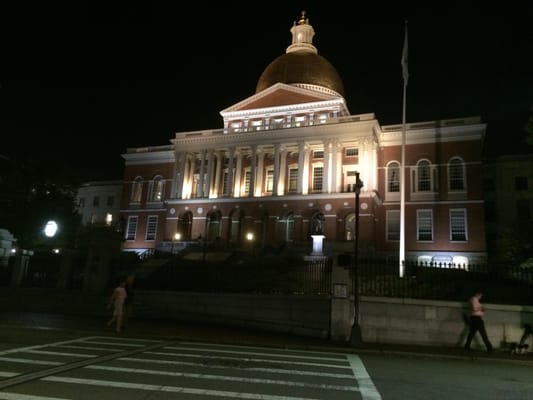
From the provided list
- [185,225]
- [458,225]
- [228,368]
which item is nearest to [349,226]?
[458,225]

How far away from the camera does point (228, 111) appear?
180ft

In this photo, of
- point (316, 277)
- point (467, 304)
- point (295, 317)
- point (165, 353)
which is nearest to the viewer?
point (165, 353)

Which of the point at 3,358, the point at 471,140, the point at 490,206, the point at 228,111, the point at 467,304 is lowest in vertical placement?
the point at 3,358

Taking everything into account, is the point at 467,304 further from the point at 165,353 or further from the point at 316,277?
the point at 165,353

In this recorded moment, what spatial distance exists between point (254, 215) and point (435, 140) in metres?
20.6

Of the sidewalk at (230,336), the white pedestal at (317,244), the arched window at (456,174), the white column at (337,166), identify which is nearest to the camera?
the sidewalk at (230,336)

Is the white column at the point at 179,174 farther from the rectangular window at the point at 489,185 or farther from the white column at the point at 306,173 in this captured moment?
the rectangular window at the point at 489,185

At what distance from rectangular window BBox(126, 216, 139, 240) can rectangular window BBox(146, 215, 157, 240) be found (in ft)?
6.40

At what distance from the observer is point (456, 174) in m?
44.1

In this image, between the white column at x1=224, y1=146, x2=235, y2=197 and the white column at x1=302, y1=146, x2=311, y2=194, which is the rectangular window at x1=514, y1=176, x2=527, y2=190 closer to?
the white column at x1=302, y1=146, x2=311, y2=194

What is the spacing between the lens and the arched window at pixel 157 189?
56.1m

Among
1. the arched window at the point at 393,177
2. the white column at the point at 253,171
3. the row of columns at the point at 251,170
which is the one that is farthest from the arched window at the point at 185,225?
the arched window at the point at 393,177

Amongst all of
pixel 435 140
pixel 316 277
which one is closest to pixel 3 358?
pixel 316 277

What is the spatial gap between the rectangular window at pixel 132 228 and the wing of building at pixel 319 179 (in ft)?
5.47
